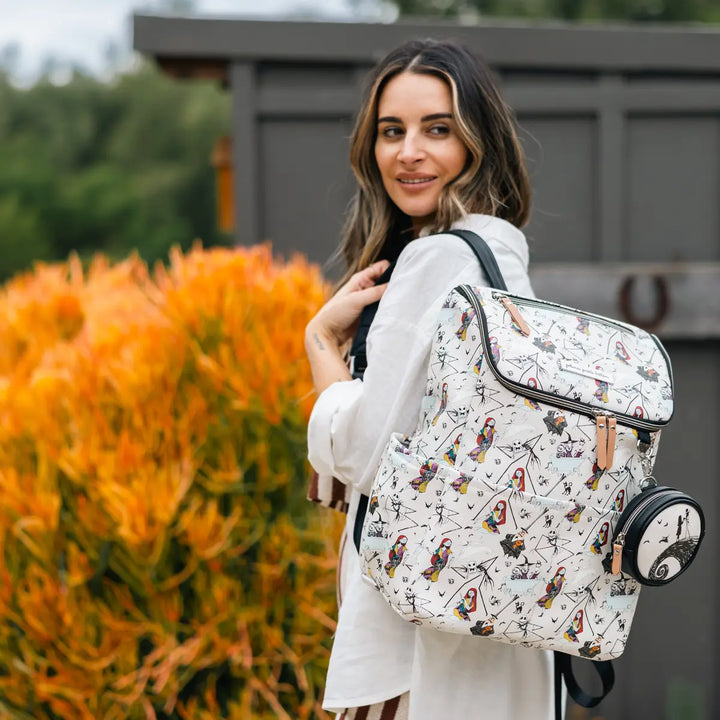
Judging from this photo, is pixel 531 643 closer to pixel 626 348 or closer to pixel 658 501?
pixel 658 501

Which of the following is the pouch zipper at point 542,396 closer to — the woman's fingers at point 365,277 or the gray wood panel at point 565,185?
the woman's fingers at point 365,277

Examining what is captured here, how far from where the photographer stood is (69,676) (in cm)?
232

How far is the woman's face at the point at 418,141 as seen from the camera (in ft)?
5.02

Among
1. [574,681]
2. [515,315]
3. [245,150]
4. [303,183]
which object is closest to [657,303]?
[303,183]

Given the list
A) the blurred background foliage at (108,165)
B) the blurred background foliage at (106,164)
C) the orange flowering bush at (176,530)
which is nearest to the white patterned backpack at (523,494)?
the orange flowering bush at (176,530)

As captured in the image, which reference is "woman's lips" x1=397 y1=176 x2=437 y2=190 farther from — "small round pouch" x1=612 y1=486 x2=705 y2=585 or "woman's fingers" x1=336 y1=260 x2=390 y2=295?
"small round pouch" x1=612 y1=486 x2=705 y2=585

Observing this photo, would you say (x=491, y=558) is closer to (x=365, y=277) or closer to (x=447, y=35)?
(x=365, y=277)

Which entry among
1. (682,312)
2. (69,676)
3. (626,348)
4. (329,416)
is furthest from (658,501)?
(682,312)

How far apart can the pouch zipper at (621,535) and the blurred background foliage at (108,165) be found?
20651 mm

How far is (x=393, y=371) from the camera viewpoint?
1386 mm

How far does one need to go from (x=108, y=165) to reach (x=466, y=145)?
28.6 metres

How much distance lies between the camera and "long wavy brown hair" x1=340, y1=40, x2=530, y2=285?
1529 mm

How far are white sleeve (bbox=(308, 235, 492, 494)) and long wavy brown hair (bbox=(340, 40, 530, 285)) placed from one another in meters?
0.13

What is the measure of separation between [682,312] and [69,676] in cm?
221
